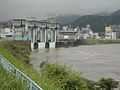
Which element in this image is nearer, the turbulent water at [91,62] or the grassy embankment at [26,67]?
the grassy embankment at [26,67]

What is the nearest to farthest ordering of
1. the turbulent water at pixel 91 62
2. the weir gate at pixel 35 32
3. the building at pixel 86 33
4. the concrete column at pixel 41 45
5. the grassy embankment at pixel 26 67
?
the grassy embankment at pixel 26 67 < the turbulent water at pixel 91 62 < the concrete column at pixel 41 45 < the weir gate at pixel 35 32 < the building at pixel 86 33

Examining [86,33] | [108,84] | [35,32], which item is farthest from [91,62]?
[86,33]

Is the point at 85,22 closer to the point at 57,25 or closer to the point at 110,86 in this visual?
the point at 57,25

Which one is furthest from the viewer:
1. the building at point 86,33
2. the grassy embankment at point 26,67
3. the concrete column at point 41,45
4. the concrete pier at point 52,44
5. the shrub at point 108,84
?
the building at point 86,33

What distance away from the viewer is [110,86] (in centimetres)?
971

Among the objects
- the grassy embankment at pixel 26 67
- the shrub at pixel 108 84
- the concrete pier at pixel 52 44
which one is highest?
the grassy embankment at pixel 26 67

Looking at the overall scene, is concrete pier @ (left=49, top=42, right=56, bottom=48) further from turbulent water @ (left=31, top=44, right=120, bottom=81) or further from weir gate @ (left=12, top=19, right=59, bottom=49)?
turbulent water @ (left=31, top=44, right=120, bottom=81)

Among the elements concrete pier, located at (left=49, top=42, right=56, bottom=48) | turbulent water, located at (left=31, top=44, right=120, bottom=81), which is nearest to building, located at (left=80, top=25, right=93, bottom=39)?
concrete pier, located at (left=49, top=42, right=56, bottom=48)

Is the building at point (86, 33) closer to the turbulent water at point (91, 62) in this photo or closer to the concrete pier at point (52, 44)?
the concrete pier at point (52, 44)

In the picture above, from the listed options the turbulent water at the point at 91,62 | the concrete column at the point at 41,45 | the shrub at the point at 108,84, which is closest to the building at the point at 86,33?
the concrete column at the point at 41,45

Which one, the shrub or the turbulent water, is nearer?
the shrub

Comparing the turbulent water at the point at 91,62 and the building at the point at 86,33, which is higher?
the building at the point at 86,33

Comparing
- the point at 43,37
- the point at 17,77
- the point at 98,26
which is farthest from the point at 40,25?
the point at 98,26

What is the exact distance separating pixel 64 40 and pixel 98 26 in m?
83.4
